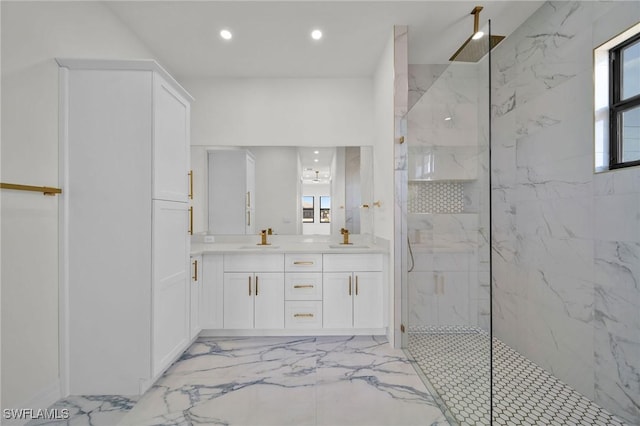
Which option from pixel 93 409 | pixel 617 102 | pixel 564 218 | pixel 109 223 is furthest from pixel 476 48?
pixel 93 409

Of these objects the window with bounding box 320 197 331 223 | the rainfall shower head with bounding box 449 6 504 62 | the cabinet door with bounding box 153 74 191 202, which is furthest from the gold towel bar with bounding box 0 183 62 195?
the rainfall shower head with bounding box 449 6 504 62

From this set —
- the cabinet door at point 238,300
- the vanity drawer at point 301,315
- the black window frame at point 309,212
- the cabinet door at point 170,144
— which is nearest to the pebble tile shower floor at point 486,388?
the vanity drawer at point 301,315

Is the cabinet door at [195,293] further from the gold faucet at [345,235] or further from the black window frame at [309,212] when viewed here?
the gold faucet at [345,235]

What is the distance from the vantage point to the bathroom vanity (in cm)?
287

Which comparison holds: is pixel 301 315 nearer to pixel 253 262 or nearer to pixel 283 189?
pixel 253 262

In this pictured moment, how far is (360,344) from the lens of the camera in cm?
275

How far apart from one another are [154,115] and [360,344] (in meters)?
2.35

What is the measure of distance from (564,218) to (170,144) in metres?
2.67

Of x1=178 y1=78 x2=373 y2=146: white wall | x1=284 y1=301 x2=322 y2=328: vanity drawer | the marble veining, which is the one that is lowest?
the marble veining

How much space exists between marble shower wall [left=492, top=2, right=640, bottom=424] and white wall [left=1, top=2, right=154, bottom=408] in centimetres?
305

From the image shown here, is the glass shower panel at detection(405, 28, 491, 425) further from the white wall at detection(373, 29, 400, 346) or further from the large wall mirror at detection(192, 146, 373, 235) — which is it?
the large wall mirror at detection(192, 146, 373, 235)

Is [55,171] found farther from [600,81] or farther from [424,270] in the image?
[600,81]

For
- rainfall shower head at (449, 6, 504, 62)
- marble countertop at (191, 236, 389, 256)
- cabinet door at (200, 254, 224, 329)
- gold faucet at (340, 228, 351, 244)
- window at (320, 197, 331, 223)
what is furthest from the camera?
window at (320, 197, 331, 223)

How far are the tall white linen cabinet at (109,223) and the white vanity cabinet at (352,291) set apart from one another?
1456 mm
